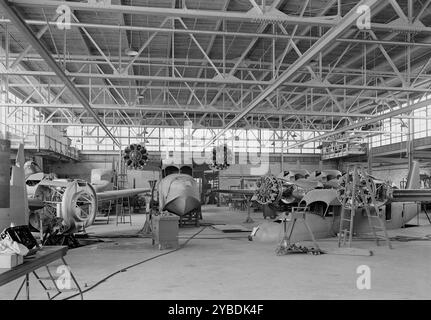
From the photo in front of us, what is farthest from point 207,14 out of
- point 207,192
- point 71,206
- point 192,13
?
point 207,192

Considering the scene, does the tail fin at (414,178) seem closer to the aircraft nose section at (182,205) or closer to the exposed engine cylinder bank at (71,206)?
the aircraft nose section at (182,205)

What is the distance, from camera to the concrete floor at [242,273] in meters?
7.51

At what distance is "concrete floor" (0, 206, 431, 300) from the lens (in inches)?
296

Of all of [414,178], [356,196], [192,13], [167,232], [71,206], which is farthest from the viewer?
[414,178]

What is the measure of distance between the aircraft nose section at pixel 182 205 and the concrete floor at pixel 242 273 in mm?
3668

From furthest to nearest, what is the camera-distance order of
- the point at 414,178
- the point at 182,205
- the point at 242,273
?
1. the point at 414,178
2. the point at 182,205
3. the point at 242,273

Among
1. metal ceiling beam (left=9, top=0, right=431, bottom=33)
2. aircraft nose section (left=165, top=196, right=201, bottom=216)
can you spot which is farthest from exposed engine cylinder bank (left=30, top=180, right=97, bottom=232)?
aircraft nose section (left=165, top=196, right=201, bottom=216)

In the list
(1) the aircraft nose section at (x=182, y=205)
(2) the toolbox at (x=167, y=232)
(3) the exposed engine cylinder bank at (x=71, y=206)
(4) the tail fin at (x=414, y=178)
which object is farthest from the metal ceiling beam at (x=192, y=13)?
(4) the tail fin at (x=414, y=178)

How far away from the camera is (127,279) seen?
8.59 metres

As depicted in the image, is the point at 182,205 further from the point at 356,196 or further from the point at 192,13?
the point at 192,13

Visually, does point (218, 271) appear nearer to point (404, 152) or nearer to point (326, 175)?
point (326, 175)

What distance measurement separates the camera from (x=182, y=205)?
1783cm

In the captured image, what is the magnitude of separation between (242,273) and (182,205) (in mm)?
8763

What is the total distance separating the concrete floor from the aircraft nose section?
12.0 ft
